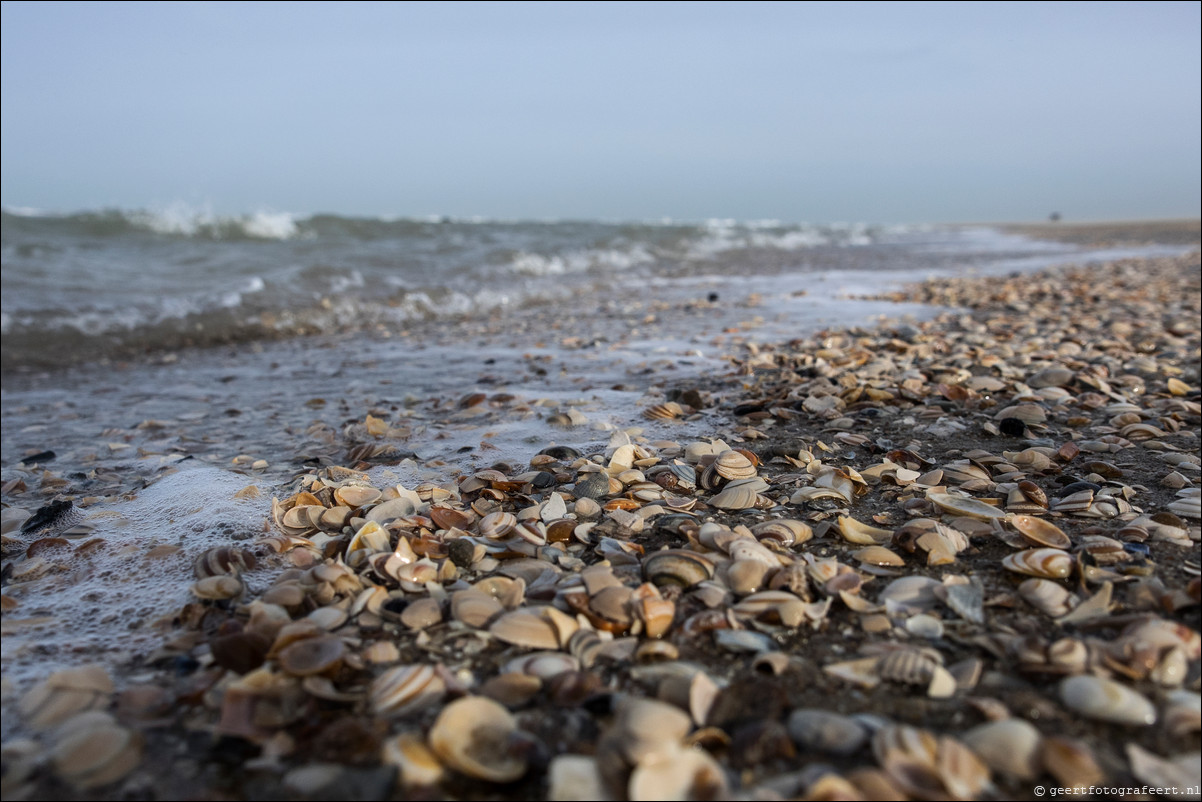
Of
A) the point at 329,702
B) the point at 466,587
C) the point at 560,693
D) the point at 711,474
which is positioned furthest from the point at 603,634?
the point at 711,474

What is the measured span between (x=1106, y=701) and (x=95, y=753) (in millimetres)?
1634

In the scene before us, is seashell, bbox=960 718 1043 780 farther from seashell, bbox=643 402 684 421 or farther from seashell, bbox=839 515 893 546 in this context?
seashell, bbox=643 402 684 421

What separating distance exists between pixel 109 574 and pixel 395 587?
78 centimetres

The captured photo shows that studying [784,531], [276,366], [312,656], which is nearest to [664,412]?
[784,531]

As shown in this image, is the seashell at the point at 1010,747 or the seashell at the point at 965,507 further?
the seashell at the point at 965,507

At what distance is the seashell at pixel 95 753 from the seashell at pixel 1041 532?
1.91m

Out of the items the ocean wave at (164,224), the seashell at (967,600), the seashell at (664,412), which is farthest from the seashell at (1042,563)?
the ocean wave at (164,224)

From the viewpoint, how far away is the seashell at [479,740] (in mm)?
1118

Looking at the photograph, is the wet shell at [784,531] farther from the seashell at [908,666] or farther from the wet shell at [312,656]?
the wet shell at [312,656]

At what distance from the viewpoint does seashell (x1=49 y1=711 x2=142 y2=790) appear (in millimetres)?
1149

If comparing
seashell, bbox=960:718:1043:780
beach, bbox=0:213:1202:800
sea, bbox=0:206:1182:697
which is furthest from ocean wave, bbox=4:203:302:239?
seashell, bbox=960:718:1043:780

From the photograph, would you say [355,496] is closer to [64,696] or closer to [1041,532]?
[64,696]

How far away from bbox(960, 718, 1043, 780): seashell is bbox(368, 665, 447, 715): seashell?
2.88ft

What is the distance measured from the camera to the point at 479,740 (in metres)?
1.17
